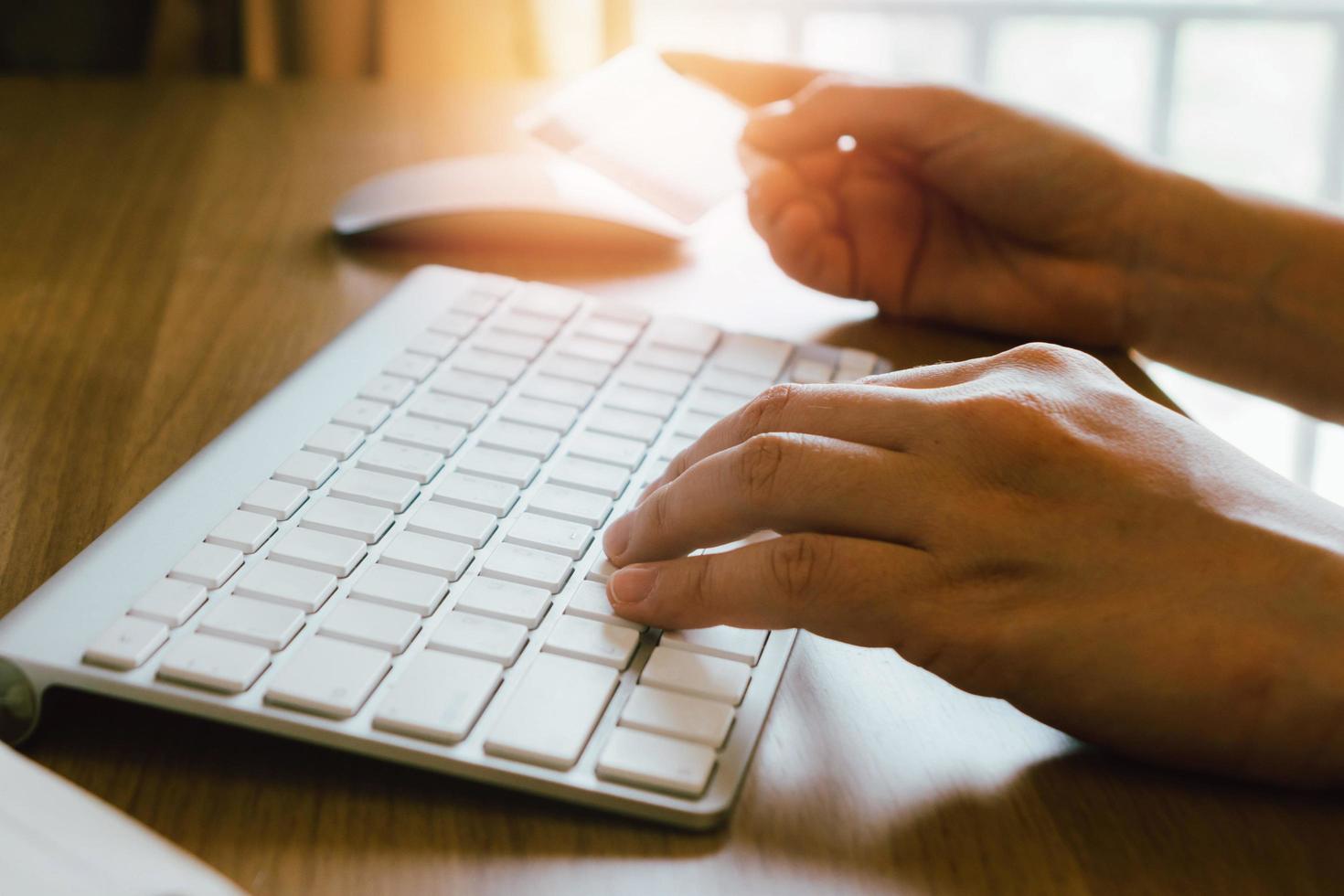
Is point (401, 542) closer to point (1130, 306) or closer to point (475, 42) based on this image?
point (1130, 306)

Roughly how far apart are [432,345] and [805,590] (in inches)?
12.5

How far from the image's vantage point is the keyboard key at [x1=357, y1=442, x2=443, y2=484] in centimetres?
53

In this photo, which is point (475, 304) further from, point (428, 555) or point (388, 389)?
point (428, 555)

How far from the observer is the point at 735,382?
66 centimetres

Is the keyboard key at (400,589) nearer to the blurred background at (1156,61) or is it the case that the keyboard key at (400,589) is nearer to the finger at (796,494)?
the finger at (796,494)

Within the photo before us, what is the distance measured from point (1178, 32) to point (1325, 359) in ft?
5.87

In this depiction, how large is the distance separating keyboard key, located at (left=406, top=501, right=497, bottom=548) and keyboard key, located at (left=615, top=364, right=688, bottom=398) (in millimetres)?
166

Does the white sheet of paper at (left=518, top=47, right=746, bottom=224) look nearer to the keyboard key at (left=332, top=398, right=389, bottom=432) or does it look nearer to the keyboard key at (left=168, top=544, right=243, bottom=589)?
the keyboard key at (left=332, top=398, right=389, bottom=432)

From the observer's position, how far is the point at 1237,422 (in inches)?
103

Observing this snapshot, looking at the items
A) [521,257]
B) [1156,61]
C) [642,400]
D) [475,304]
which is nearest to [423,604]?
[642,400]

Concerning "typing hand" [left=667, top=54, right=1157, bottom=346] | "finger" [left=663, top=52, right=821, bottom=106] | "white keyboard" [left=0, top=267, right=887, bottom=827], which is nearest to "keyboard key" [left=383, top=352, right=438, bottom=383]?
"white keyboard" [left=0, top=267, right=887, bottom=827]

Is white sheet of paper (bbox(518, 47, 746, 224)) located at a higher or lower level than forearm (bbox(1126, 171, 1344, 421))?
higher

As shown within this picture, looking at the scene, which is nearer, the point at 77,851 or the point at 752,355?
the point at 77,851

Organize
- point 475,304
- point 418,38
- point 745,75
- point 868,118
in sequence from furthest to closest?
point 418,38, point 745,75, point 868,118, point 475,304
